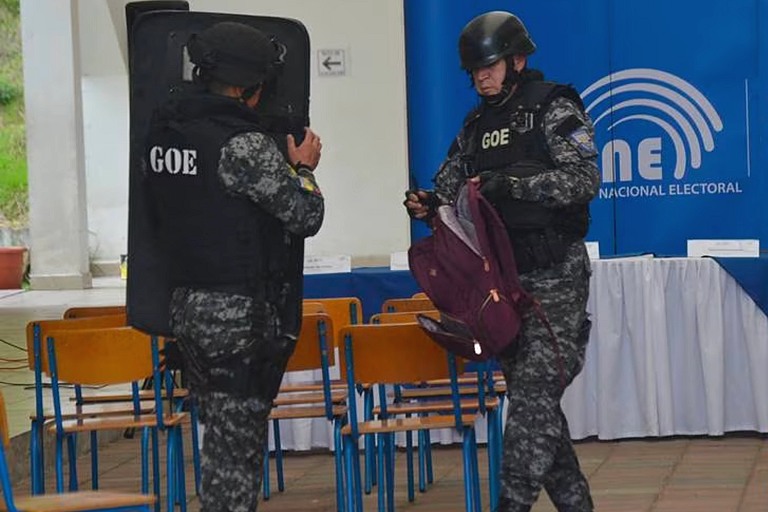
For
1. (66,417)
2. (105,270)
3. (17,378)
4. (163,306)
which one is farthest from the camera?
(105,270)

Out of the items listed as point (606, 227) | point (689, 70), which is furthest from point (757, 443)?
point (689, 70)

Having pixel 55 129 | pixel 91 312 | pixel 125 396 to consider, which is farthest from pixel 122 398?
pixel 55 129

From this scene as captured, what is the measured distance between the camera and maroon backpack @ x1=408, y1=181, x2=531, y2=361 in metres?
3.93

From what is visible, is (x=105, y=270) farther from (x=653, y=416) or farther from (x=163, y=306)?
(x=163, y=306)

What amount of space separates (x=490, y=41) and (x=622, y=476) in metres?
2.34

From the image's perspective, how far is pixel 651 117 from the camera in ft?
23.6

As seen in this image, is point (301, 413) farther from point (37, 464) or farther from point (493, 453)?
point (37, 464)

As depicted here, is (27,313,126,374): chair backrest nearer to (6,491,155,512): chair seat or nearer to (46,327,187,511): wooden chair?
(46,327,187,511): wooden chair

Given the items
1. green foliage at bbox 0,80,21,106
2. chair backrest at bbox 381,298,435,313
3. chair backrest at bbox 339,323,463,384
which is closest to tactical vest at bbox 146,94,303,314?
chair backrest at bbox 339,323,463,384

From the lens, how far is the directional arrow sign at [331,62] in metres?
7.25

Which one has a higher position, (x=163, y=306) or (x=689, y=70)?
(x=689, y=70)

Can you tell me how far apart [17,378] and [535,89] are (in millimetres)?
5506

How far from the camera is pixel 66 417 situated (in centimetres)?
514

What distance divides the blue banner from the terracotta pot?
1248 cm
